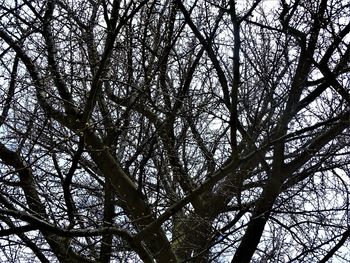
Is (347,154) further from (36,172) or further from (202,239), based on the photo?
(36,172)

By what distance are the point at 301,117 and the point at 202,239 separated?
1.64 m

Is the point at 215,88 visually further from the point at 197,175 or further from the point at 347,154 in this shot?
the point at 347,154

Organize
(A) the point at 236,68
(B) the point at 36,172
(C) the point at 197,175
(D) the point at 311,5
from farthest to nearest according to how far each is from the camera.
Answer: (C) the point at 197,175 < (B) the point at 36,172 < (D) the point at 311,5 < (A) the point at 236,68

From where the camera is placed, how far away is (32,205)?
476 centimetres

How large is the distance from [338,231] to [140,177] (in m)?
1.98

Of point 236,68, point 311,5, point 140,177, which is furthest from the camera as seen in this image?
point 140,177

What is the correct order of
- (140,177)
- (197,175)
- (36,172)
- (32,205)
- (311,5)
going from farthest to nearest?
(197,175), (36,172), (140,177), (32,205), (311,5)

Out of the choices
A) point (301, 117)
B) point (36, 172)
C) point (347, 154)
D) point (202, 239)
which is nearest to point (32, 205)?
point (36, 172)

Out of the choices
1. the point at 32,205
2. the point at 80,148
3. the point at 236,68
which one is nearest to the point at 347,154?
the point at 236,68

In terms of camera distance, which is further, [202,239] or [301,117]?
[202,239]

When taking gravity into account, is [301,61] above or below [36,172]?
below

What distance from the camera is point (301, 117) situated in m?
4.82

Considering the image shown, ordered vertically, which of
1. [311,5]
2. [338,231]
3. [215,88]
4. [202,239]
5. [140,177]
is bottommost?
[338,231]

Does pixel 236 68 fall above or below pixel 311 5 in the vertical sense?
below
